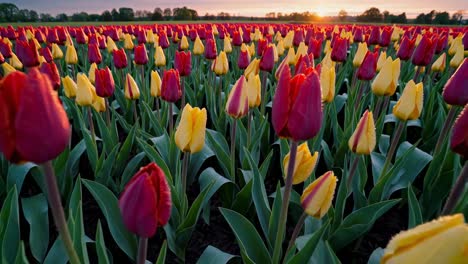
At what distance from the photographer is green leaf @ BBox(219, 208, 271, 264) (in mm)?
1807

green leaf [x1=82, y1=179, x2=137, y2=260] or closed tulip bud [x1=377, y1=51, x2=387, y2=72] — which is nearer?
green leaf [x1=82, y1=179, x2=137, y2=260]

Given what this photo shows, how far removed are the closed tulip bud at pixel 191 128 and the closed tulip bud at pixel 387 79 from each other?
1581mm

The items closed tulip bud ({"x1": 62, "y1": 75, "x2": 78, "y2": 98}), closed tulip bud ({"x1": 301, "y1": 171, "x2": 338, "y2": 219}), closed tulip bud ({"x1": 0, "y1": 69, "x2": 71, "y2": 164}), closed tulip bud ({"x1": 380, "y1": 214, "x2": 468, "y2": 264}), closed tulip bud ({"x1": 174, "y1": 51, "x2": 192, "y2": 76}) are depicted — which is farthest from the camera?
closed tulip bud ({"x1": 174, "y1": 51, "x2": 192, "y2": 76})

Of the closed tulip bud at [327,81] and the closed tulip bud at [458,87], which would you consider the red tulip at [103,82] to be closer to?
the closed tulip bud at [327,81]

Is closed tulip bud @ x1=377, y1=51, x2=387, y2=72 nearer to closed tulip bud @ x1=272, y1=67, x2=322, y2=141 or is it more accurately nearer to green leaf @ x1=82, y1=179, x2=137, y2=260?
closed tulip bud @ x1=272, y1=67, x2=322, y2=141

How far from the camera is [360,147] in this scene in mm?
1930

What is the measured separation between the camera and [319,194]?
1.55 m

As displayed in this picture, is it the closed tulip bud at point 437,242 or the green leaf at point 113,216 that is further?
the green leaf at point 113,216

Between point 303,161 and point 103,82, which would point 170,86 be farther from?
point 303,161

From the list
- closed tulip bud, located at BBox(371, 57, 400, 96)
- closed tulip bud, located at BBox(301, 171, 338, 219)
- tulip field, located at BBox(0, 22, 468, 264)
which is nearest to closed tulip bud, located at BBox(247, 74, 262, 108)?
tulip field, located at BBox(0, 22, 468, 264)

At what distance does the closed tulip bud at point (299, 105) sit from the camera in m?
1.24

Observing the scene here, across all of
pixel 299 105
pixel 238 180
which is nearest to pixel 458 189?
pixel 299 105

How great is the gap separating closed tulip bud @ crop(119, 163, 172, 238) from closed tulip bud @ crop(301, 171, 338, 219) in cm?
74

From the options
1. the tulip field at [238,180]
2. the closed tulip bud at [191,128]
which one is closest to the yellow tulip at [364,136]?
the tulip field at [238,180]
